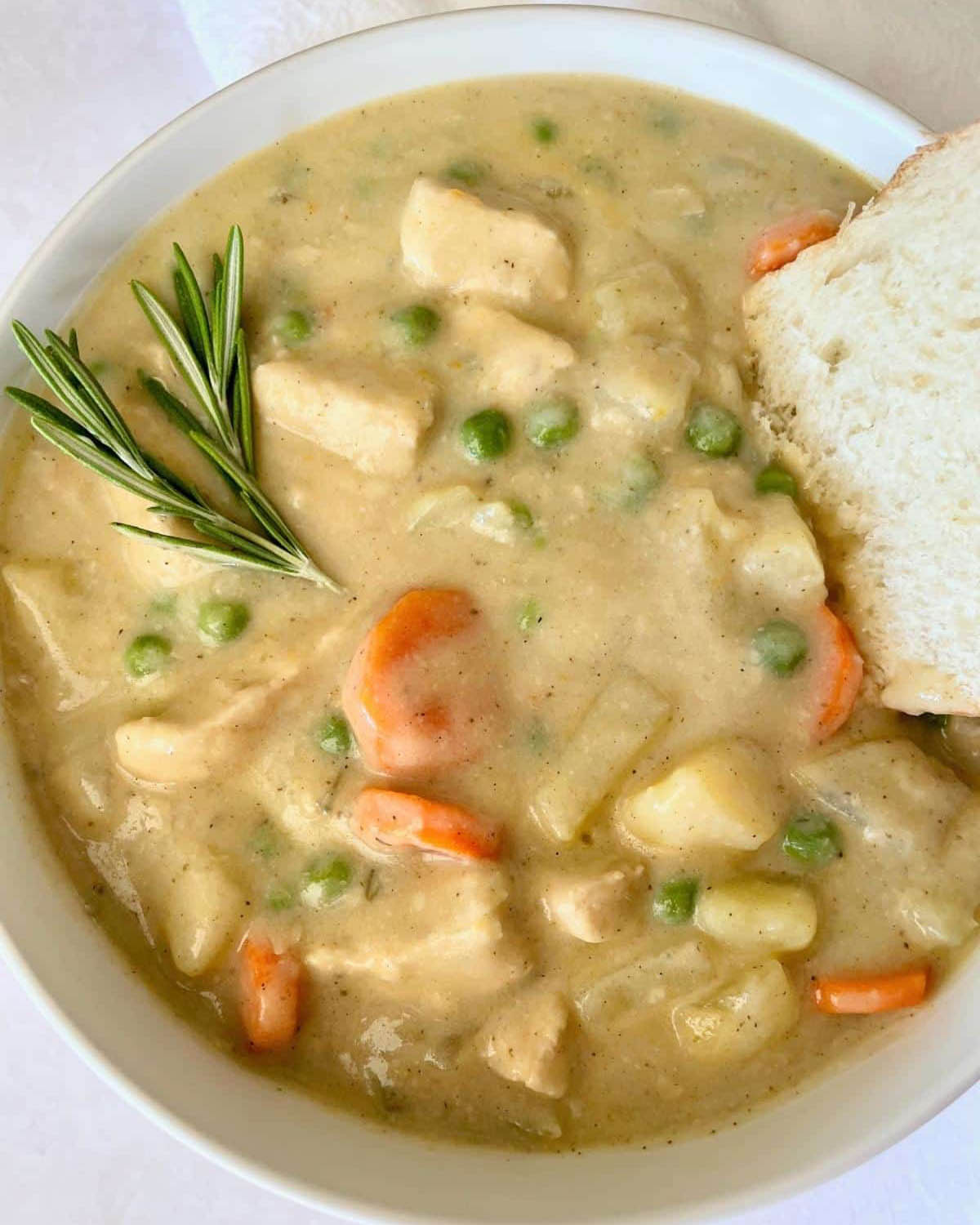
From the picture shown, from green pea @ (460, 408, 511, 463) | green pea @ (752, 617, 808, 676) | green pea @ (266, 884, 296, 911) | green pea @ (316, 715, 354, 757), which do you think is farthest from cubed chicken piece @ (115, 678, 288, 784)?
green pea @ (752, 617, 808, 676)

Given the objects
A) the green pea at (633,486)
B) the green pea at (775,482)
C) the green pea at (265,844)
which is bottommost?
the green pea at (265,844)

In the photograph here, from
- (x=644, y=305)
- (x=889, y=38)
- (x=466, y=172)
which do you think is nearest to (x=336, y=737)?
(x=644, y=305)

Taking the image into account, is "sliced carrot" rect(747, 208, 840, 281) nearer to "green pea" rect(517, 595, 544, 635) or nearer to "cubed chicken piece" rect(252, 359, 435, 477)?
"cubed chicken piece" rect(252, 359, 435, 477)

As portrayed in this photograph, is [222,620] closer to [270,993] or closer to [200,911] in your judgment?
[200,911]

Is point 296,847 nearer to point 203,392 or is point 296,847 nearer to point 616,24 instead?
point 203,392

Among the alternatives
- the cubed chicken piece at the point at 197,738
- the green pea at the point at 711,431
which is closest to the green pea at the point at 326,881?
the cubed chicken piece at the point at 197,738

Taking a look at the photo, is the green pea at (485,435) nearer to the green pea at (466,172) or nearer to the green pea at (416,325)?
the green pea at (416,325)

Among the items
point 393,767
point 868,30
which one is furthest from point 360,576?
point 868,30
